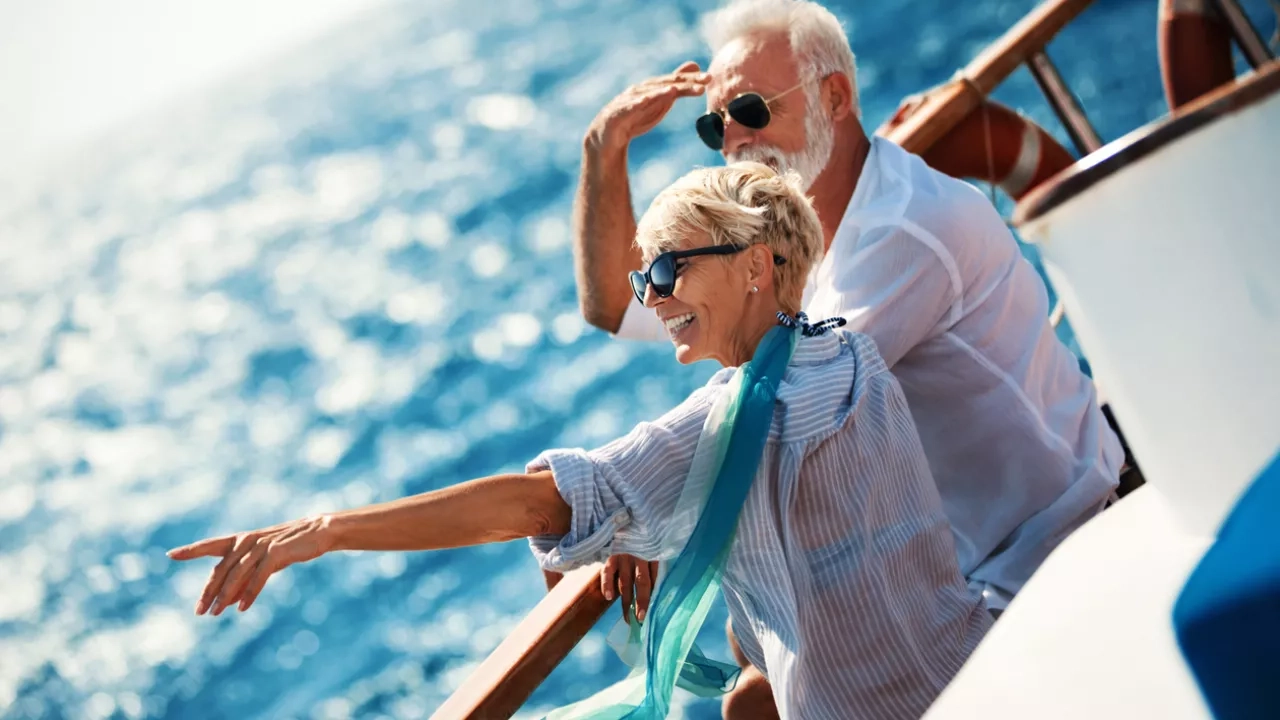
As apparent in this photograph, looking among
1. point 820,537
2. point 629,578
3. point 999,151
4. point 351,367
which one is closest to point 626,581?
point 629,578

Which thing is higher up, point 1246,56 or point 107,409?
point 107,409

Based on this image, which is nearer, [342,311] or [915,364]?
[915,364]

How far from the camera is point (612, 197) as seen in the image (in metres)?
2.36

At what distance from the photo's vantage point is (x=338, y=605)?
357 inches

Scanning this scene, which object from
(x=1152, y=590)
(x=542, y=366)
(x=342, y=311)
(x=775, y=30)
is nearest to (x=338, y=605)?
(x=542, y=366)

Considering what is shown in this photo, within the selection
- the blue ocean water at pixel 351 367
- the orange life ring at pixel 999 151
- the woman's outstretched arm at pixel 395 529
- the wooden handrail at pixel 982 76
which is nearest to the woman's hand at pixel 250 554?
the woman's outstretched arm at pixel 395 529

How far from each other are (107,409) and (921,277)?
16669 mm

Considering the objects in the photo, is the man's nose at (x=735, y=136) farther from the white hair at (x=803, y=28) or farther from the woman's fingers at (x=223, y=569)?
the woman's fingers at (x=223, y=569)

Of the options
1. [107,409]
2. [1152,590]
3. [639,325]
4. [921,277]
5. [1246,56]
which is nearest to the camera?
[1152,590]

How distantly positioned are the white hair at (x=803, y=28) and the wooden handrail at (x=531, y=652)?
3.35 feet

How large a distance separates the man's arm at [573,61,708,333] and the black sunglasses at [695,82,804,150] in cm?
6

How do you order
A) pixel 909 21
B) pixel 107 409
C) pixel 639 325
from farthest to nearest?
pixel 107 409
pixel 909 21
pixel 639 325

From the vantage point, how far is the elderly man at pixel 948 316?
190 centimetres

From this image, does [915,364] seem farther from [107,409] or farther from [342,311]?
[107,409]
